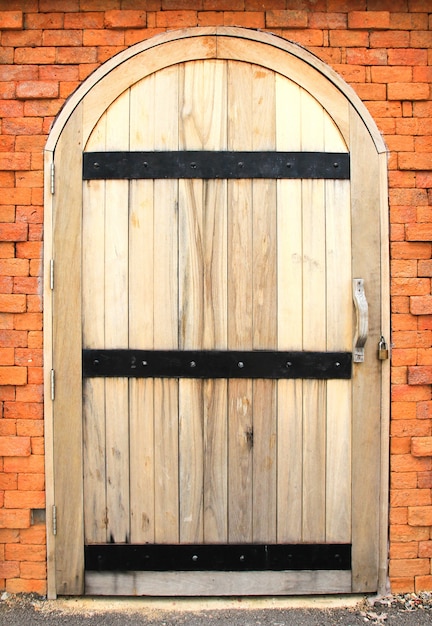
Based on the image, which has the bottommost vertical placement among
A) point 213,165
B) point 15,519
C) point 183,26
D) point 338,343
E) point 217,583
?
point 217,583

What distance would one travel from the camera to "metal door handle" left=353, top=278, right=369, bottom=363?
245 centimetres

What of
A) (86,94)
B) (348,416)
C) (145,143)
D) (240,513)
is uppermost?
(86,94)

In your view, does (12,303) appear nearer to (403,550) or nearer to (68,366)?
(68,366)

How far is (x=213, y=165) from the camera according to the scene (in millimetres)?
2529

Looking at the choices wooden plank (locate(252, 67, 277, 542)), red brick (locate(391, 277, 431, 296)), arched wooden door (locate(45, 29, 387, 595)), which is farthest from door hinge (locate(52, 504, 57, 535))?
red brick (locate(391, 277, 431, 296))

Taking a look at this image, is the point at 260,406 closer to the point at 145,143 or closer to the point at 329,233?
the point at 329,233

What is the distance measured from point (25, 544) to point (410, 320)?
2216 mm

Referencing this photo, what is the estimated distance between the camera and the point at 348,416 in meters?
2.56

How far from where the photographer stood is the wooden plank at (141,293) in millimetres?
2539

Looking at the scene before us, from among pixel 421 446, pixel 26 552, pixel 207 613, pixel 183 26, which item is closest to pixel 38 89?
pixel 183 26

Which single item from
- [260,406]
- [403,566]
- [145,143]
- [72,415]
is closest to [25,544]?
[72,415]

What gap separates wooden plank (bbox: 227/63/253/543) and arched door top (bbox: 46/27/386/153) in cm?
12

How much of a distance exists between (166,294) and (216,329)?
1.00 ft

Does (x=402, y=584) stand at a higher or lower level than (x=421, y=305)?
lower
